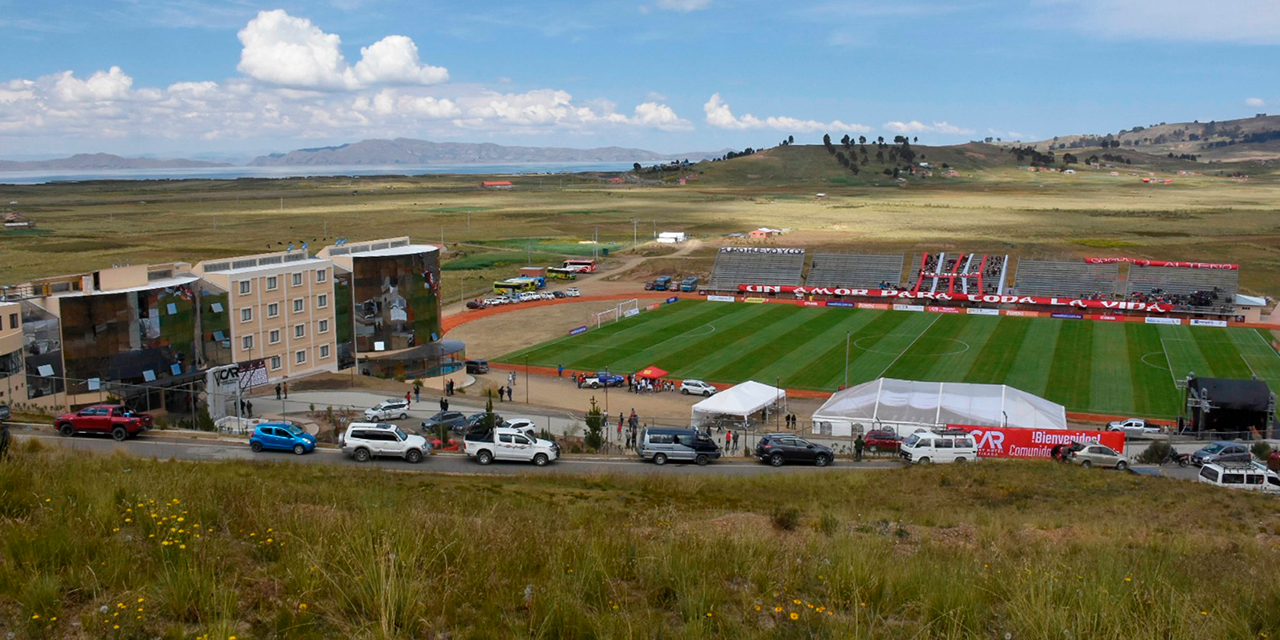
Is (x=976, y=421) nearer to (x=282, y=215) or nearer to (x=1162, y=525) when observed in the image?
(x=1162, y=525)

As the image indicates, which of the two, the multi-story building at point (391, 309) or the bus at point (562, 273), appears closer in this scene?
the multi-story building at point (391, 309)

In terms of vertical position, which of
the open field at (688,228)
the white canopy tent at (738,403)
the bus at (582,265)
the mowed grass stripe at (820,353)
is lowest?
the mowed grass stripe at (820,353)

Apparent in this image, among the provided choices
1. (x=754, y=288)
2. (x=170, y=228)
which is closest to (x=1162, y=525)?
(x=754, y=288)

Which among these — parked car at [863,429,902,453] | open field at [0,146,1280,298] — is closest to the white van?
parked car at [863,429,902,453]

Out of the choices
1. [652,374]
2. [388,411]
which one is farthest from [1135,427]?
[388,411]

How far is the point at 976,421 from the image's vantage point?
123 feet

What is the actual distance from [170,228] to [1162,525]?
516ft

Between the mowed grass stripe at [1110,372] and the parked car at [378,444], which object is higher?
the parked car at [378,444]

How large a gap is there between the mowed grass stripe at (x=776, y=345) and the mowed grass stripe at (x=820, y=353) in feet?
0.39

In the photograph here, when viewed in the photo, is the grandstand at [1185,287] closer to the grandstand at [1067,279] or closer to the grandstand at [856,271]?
the grandstand at [1067,279]

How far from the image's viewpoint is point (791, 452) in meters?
31.4

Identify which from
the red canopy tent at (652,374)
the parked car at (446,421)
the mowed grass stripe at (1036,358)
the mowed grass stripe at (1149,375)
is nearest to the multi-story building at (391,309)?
the red canopy tent at (652,374)

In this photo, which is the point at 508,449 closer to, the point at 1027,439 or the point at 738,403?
the point at 738,403

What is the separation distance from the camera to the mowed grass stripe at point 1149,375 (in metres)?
45.8
